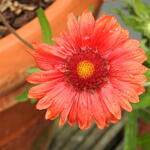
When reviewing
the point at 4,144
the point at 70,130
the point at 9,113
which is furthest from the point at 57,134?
the point at 9,113

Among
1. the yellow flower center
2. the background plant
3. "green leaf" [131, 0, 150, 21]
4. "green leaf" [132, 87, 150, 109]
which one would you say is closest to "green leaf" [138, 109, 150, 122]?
the background plant

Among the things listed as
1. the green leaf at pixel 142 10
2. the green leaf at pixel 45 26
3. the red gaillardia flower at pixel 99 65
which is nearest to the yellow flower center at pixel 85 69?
the red gaillardia flower at pixel 99 65

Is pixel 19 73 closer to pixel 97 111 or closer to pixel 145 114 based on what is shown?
pixel 97 111

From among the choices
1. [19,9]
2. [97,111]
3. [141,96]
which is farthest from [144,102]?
[19,9]

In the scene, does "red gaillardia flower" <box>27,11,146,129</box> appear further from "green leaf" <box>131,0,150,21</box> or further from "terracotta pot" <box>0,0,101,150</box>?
"green leaf" <box>131,0,150,21</box>

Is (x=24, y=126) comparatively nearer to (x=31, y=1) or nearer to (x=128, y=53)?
(x=31, y=1)

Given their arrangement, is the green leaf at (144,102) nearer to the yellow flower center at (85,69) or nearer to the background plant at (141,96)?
the background plant at (141,96)

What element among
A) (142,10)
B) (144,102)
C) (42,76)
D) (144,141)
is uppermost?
(42,76)
